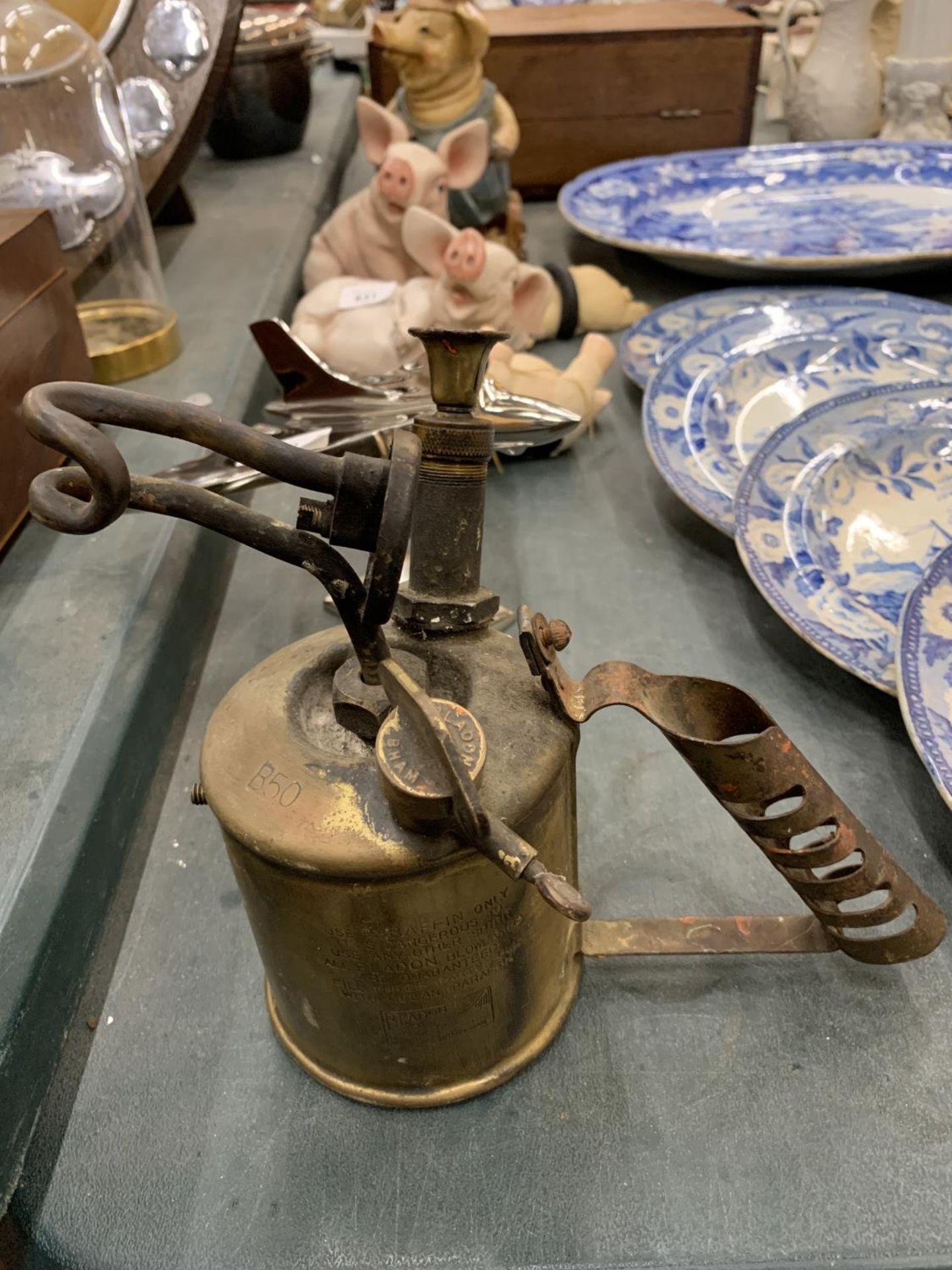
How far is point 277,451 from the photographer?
1.14 ft

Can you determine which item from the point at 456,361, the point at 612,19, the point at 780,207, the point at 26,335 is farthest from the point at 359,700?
the point at 612,19

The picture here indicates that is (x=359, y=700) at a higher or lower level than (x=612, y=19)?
lower

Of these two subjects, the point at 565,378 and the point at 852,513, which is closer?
the point at 852,513

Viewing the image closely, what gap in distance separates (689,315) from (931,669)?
654 mm

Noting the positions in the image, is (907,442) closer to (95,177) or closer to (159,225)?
(95,177)

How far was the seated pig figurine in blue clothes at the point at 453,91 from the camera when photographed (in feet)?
3.59

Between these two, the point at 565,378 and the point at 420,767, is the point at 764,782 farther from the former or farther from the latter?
the point at 565,378

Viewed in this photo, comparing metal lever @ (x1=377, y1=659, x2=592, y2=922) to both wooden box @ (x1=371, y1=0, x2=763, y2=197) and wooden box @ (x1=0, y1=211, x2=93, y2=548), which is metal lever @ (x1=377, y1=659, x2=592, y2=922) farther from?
A: wooden box @ (x1=371, y1=0, x2=763, y2=197)

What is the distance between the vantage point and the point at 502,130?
1.21 meters

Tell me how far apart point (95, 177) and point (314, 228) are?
0.47 m

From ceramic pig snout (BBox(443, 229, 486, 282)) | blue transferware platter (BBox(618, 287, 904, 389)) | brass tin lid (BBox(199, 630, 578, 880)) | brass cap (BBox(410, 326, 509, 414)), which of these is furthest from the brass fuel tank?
blue transferware platter (BBox(618, 287, 904, 389))

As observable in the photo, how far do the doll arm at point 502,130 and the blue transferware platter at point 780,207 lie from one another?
128mm

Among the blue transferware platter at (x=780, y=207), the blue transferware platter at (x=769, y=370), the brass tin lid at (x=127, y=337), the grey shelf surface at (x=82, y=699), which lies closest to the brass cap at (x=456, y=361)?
the grey shelf surface at (x=82, y=699)

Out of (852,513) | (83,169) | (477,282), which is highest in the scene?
(83,169)
